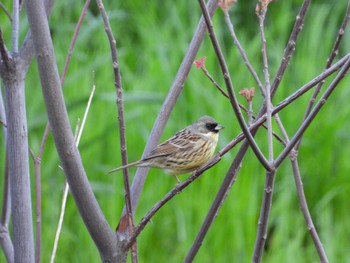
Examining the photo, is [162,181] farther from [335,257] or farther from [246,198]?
[335,257]

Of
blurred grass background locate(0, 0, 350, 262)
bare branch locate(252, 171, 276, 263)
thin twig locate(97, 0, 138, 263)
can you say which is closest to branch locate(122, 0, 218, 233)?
thin twig locate(97, 0, 138, 263)

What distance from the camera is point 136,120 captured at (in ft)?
16.1

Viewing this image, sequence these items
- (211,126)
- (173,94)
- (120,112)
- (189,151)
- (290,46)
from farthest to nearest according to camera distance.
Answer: (211,126), (189,151), (173,94), (290,46), (120,112)

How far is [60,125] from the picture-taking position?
69.6 inches

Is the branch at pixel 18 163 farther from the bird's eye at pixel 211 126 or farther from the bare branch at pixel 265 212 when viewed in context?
the bird's eye at pixel 211 126

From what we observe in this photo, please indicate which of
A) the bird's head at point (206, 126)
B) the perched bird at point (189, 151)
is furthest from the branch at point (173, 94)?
the bird's head at point (206, 126)

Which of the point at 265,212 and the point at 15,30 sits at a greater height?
the point at 15,30

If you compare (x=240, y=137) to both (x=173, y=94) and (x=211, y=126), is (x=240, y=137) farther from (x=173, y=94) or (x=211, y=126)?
(x=211, y=126)

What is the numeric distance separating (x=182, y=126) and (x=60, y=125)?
10.5ft

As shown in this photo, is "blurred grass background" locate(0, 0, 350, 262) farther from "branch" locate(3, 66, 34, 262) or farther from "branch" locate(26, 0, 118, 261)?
"branch" locate(26, 0, 118, 261)

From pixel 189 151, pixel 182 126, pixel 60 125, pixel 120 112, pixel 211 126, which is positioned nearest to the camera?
pixel 60 125

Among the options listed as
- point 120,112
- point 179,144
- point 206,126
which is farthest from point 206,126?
point 120,112

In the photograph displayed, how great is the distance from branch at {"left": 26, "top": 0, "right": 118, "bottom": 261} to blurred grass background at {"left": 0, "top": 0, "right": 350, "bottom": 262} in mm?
2319

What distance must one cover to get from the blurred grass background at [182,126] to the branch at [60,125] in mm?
2319
